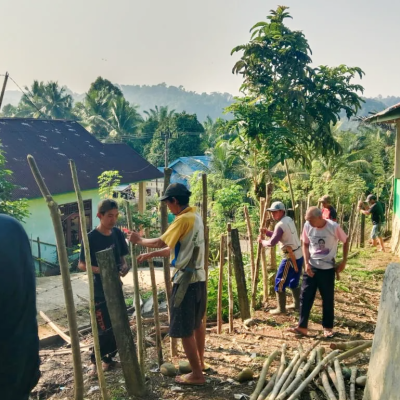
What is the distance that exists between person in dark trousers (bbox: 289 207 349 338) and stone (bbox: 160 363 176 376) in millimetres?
1790

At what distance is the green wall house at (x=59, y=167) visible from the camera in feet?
47.2

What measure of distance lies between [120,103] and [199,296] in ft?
107

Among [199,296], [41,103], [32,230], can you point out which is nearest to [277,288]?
[199,296]

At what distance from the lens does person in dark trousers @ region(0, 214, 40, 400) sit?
1.93 metres

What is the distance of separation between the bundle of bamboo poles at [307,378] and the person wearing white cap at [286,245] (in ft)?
5.37

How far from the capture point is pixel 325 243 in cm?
518

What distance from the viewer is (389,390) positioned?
2664 mm

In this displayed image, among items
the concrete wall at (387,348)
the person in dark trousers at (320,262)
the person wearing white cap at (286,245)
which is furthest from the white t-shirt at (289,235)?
the concrete wall at (387,348)

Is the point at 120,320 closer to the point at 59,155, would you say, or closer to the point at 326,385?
the point at 326,385

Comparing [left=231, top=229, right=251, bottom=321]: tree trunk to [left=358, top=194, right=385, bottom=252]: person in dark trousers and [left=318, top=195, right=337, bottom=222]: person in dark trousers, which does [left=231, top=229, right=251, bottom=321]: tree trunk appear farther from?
[left=358, top=194, right=385, bottom=252]: person in dark trousers

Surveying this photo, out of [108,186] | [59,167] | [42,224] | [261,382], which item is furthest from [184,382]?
[59,167]

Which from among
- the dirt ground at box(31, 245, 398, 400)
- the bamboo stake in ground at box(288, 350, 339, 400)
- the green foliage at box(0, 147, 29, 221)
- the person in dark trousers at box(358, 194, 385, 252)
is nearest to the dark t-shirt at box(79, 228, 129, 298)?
the dirt ground at box(31, 245, 398, 400)

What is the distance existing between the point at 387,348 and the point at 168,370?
83.1 inches

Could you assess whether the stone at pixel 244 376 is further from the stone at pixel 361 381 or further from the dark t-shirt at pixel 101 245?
the dark t-shirt at pixel 101 245
